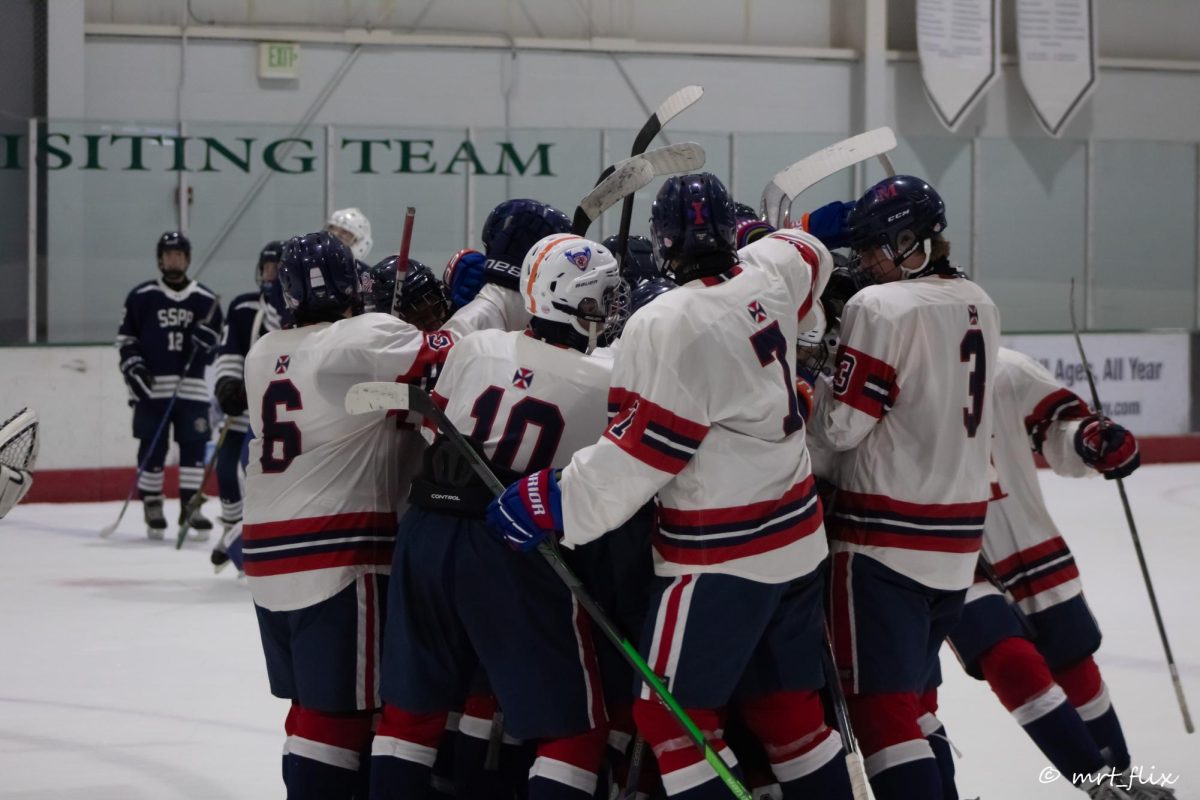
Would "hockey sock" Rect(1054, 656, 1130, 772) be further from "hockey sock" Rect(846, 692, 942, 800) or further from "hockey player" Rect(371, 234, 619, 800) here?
"hockey player" Rect(371, 234, 619, 800)

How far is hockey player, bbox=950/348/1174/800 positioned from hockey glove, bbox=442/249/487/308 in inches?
43.8

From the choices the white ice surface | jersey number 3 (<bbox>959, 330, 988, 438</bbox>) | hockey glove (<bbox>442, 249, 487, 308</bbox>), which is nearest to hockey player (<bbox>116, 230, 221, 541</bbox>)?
the white ice surface

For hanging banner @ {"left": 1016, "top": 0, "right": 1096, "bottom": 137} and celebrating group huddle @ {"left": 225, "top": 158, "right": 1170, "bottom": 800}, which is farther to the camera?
hanging banner @ {"left": 1016, "top": 0, "right": 1096, "bottom": 137}

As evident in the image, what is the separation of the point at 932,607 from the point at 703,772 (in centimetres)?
58

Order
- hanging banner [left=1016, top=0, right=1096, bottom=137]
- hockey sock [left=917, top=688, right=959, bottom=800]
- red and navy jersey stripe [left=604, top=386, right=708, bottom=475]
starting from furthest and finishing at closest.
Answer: hanging banner [left=1016, top=0, right=1096, bottom=137], hockey sock [left=917, top=688, right=959, bottom=800], red and navy jersey stripe [left=604, top=386, right=708, bottom=475]

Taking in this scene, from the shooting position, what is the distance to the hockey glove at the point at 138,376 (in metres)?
6.86

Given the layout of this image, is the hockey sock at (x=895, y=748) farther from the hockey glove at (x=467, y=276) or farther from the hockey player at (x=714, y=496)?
the hockey glove at (x=467, y=276)

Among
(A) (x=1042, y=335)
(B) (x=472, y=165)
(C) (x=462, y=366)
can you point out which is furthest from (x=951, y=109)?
(C) (x=462, y=366)

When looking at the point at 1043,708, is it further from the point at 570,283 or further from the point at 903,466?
the point at 570,283

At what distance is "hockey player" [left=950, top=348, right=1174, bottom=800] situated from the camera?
296 centimetres

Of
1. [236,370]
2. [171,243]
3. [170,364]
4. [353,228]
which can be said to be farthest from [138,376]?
[353,228]

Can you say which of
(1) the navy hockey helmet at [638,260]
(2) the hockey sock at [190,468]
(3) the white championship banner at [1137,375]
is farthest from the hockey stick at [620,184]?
(3) the white championship banner at [1137,375]

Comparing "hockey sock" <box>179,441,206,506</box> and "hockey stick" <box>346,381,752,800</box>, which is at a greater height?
"hockey stick" <box>346,381,752,800</box>

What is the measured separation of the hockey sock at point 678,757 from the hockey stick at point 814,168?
3.49 ft
